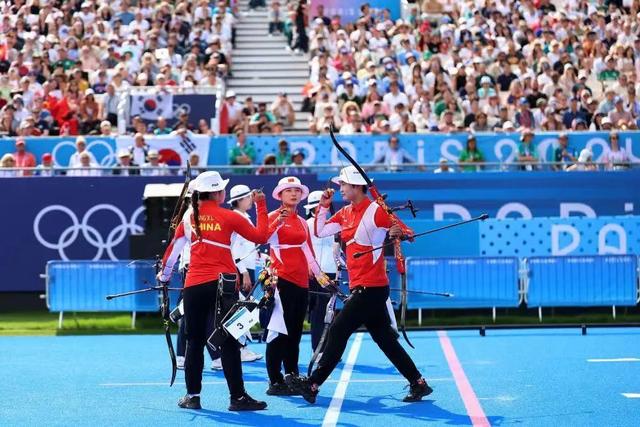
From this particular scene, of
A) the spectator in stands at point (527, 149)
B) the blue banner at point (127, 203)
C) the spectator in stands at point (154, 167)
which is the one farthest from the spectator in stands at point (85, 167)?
the spectator in stands at point (527, 149)

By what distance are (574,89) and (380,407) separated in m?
14.7

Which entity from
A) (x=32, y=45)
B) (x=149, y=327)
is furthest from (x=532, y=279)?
(x=32, y=45)

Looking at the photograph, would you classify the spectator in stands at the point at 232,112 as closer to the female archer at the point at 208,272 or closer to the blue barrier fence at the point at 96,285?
the blue barrier fence at the point at 96,285

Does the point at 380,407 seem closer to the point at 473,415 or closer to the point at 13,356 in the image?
the point at 473,415

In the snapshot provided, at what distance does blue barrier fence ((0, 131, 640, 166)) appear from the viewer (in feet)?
72.2

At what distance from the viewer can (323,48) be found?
2730 centimetres

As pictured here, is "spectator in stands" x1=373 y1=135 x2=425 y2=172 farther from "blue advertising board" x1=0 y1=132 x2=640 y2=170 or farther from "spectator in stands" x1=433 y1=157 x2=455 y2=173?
"spectator in stands" x1=433 y1=157 x2=455 y2=173

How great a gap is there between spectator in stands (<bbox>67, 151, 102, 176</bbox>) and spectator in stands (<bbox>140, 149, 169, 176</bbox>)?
79cm

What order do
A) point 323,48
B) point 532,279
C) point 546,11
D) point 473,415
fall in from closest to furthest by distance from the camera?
1. point 473,415
2. point 532,279
3. point 323,48
4. point 546,11

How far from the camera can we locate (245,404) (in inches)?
466

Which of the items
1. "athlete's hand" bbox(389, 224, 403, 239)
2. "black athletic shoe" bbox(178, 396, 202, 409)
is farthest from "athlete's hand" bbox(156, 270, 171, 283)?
"athlete's hand" bbox(389, 224, 403, 239)

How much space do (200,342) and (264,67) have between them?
1643cm

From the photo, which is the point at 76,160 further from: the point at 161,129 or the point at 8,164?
the point at 161,129

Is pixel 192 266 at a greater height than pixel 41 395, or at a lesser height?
greater
